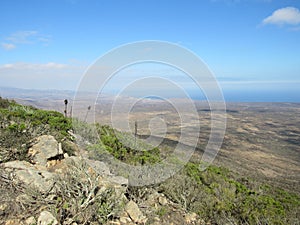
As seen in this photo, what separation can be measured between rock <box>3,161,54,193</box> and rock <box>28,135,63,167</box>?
1.67ft

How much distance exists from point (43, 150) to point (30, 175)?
1384mm

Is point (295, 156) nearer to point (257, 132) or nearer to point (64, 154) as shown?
point (257, 132)

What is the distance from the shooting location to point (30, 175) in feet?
15.9

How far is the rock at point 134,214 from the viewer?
4.93 m

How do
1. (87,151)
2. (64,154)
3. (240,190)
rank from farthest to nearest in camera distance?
(240,190), (87,151), (64,154)

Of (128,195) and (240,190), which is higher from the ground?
(128,195)

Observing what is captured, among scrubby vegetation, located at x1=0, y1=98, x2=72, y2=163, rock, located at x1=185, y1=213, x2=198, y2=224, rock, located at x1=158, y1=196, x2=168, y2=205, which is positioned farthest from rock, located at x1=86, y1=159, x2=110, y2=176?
rock, located at x1=185, y1=213, x2=198, y2=224

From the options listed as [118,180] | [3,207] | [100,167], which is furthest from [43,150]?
[3,207]

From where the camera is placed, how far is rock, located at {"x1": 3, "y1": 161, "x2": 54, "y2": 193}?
4637 millimetres

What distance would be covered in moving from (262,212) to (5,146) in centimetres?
741

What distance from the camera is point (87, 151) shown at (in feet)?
25.6

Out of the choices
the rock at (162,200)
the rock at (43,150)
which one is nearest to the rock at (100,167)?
the rock at (43,150)

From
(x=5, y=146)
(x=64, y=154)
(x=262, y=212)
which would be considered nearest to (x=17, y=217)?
(x=5, y=146)

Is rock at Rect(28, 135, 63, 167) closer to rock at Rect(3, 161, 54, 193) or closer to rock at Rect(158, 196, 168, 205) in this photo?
rock at Rect(3, 161, 54, 193)
